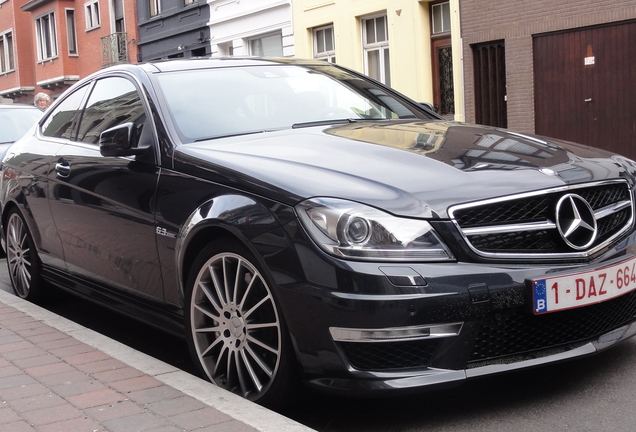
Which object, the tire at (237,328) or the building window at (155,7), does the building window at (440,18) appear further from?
the tire at (237,328)

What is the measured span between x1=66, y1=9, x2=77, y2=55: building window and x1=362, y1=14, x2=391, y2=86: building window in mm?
21667

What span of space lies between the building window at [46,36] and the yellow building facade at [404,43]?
2190 centimetres

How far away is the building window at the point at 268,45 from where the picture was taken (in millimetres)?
24250

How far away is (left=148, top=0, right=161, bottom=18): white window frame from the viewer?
30.2 meters

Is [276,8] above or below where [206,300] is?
above

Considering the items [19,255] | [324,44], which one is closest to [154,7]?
[324,44]

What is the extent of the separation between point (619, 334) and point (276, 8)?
2084 centimetres

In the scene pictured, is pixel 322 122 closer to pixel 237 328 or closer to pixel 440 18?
pixel 237 328

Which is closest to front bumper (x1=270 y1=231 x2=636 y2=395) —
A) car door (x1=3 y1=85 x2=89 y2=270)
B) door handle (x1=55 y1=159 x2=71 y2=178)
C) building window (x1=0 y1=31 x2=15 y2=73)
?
door handle (x1=55 y1=159 x2=71 y2=178)

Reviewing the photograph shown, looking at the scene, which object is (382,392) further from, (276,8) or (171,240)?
(276,8)

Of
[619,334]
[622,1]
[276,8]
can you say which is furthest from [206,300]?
[276,8]

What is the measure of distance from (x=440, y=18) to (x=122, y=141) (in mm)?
14785

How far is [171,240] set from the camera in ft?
14.1

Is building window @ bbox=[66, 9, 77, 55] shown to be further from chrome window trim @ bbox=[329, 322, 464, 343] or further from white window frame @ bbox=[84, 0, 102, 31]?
chrome window trim @ bbox=[329, 322, 464, 343]
